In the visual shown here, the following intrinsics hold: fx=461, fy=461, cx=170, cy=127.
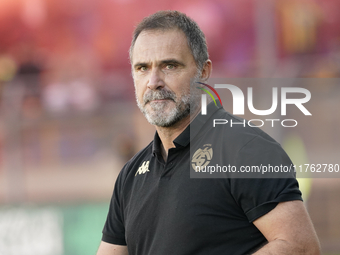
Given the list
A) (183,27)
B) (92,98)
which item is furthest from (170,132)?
(92,98)

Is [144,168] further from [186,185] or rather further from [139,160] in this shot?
[186,185]

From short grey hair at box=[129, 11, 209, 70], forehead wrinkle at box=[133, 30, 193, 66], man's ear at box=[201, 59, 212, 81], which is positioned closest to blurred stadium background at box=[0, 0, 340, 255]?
man's ear at box=[201, 59, 212, 81]

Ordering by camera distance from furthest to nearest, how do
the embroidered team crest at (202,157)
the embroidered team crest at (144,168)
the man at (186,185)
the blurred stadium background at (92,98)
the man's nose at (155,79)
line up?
the blurred stadium background at (92,98)
the embroidered team crest at (144,168)
the man's nose at (155,79)
the embroidered team crest at (202,157)
the man at (186,185)

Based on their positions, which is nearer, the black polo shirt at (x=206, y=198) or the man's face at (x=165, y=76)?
the black polo shirt at (x=206, y=198)

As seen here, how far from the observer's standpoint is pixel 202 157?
1924 millimetres

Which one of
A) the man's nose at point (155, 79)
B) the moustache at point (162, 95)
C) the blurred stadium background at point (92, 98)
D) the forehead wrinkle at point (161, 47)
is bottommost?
the blurred stadium background at point (92, 98)

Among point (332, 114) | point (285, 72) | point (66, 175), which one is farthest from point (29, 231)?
point (332, 114)

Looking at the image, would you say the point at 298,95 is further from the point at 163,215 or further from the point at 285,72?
the point at 163,215

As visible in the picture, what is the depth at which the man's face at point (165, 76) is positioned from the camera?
2084mm

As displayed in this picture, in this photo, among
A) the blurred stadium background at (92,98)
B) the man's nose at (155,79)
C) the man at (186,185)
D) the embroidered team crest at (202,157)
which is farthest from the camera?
the blurred stadium background at (92,98)

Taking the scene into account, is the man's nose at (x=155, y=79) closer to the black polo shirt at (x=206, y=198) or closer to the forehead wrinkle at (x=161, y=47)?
the forehead wrinkle at (x=161, y=47)

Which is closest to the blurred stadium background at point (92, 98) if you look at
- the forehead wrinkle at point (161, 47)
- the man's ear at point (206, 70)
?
the man's ear at point (206, 70)

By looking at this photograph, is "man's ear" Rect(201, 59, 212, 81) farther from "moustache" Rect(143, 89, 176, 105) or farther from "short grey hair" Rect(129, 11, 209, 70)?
"moustache" Rect(143, 89, 176, 105)

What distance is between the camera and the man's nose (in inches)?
81.5
